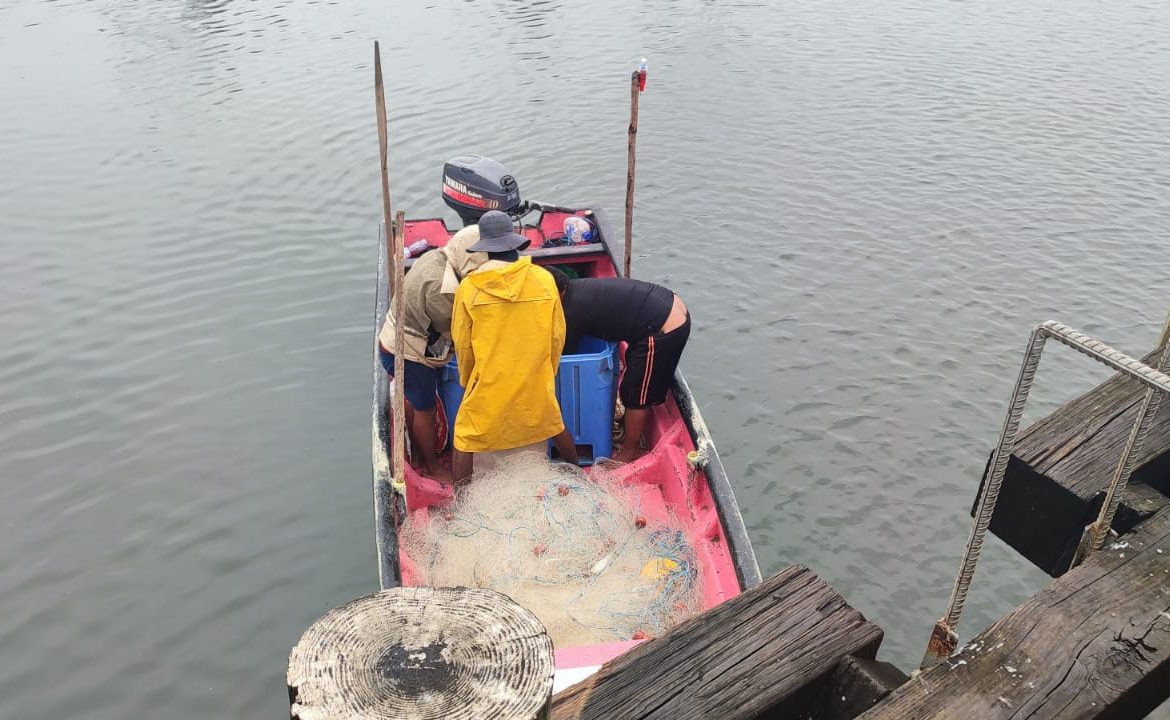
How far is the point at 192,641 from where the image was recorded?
6371mm

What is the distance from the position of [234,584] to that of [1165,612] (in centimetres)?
642

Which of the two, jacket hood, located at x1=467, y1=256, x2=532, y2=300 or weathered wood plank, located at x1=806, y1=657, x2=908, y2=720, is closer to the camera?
weathered wood plank, located at x1=806, y1=657, x2=908, y2=720

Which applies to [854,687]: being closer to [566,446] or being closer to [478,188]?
[566,446]

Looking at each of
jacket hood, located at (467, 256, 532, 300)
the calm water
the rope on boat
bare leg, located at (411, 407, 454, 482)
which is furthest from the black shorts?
the rope on boat

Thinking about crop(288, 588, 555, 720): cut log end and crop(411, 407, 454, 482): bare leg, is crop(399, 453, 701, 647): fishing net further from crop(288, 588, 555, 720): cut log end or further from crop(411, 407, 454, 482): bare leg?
crop(288, 588, 555, 720): cut log end

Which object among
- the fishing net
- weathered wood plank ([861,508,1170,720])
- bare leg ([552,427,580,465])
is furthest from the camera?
bare leg ([552,427,580,465])

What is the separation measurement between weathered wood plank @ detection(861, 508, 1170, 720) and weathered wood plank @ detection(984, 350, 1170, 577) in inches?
26.8

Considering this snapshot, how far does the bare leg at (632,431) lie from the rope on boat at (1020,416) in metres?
3.74

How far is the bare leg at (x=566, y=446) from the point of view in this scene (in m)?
6.36

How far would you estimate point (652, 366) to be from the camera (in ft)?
20.5

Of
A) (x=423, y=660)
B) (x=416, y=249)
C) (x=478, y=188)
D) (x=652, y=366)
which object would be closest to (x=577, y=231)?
(x=478, y=188)

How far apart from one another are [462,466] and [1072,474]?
13.6 feet

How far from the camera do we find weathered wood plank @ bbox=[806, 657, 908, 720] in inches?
85.9

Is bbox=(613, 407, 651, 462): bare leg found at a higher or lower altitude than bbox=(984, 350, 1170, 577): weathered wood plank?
lower
